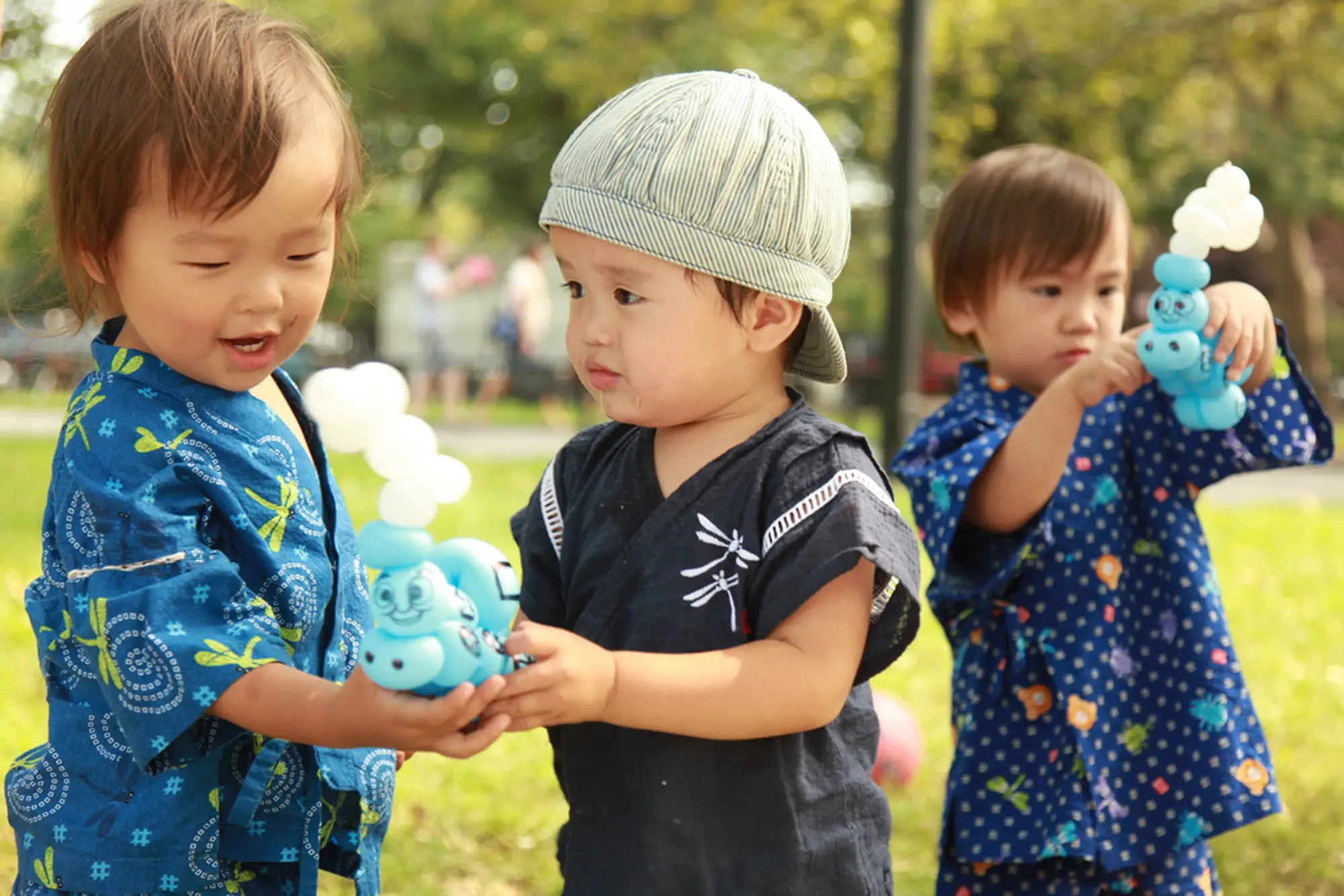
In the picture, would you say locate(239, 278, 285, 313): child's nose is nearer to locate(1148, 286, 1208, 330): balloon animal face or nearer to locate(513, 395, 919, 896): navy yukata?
locate(513, 395, 919, 896): navy yukata

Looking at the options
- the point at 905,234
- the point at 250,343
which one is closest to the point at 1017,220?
the point at 250,343

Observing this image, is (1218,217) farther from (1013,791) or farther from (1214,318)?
(1013,791)

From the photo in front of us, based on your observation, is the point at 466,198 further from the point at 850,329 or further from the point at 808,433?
the point at 808,433

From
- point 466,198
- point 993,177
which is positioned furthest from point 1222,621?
point 466,198

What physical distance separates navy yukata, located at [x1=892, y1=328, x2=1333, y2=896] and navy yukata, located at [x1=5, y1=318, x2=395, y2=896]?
45.8 inches

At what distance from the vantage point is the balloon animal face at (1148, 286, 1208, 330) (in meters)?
2.27

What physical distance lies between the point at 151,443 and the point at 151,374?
11 centimetres

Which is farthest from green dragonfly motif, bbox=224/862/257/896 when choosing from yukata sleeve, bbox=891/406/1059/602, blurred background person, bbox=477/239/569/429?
blurred background person, bbox=477/239/569/429

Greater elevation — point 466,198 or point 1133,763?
point 1133,763

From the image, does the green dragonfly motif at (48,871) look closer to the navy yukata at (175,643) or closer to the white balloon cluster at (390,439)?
the navy yukata at (175,643)

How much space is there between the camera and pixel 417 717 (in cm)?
148

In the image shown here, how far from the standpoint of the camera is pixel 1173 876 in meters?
2.60

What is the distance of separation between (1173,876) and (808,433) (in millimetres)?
1262

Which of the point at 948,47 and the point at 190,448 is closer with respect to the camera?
the point at 190,448
